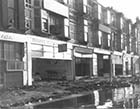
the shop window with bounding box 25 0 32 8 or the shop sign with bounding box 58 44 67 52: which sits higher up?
the shop window with bounding box 25 0 32 8

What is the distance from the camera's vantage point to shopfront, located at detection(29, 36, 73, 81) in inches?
1074

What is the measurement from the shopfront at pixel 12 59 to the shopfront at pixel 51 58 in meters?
1.88

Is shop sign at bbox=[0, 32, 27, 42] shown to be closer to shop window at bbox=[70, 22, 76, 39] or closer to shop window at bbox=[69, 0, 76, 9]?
shop window at bbox=[70, 22, 76, 39]

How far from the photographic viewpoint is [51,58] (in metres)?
29.7

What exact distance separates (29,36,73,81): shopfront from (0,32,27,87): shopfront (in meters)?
1.88

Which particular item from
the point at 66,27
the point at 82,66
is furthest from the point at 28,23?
the point at 82,66

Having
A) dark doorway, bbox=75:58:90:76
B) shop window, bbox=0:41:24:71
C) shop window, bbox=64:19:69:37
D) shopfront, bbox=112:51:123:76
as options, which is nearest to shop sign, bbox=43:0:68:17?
shop window, bbox=64:19:69:37

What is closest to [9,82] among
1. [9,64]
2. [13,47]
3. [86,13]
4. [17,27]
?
[9,64]

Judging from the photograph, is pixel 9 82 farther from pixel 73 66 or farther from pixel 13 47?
pixel 73 66

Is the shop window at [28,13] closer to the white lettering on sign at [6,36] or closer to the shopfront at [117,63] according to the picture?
the white lettering on sign at [6,36]

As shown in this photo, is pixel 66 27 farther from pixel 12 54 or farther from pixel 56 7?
pixel 12 54

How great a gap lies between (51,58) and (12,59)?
687 centimetres

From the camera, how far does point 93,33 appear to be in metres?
42.1

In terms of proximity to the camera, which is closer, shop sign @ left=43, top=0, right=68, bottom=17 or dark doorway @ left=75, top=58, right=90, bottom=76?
shop sign @ left=43, top=0, right=68, bottom=17
